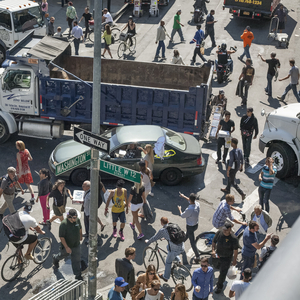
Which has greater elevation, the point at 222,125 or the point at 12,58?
the point at 12,58

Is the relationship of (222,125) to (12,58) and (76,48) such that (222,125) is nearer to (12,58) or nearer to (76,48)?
(12,58)

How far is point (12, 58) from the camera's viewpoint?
1335cm

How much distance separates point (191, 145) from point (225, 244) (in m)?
4.62

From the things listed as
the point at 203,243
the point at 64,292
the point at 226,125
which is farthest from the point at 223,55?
the point at 64,292

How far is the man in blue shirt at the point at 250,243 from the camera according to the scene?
7.93 metres

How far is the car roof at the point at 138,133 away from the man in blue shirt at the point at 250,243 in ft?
13.8

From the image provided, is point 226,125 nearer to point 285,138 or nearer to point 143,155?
point 285,138

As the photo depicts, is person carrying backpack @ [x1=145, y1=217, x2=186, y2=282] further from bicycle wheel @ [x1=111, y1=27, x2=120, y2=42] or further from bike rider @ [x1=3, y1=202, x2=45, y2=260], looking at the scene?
bicycle wheel @ [x1=111, y1=27, x2=120, y2=42]

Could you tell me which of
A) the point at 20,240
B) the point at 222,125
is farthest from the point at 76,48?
the point at 20,240

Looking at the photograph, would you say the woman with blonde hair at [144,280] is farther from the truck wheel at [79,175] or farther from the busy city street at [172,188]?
the truck wheel at [79,175]

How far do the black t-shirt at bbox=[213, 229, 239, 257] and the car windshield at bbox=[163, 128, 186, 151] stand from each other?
4165 millimetres

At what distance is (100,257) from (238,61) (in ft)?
45.3

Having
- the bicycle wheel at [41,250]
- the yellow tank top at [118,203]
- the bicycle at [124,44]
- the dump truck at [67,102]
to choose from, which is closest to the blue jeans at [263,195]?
the dump truck at [67,102]

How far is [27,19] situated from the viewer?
63.1ft
